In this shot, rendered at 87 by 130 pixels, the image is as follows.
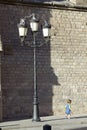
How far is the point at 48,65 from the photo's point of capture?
64.2ft

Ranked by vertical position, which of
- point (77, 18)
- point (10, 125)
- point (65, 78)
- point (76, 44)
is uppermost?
point (77, 18)

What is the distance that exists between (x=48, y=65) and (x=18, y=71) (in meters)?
1.58

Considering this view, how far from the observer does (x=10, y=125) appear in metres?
15.5

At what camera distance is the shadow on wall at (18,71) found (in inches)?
728

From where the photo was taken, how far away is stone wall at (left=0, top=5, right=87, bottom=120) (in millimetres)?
18594

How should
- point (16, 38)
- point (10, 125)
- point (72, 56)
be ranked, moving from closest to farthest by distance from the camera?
point (10, 125) → point (16, 38) → point (72, 56)

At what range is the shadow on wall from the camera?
60.7 feet

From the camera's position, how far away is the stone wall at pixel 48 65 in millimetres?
18594

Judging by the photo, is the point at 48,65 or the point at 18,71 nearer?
the point at 18,71

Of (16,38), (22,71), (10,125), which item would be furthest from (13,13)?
(10,125)

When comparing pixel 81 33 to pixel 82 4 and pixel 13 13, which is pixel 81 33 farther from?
pixel 13 13

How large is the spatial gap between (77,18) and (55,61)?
2.48 meters

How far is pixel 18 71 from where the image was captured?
18781 millimetres

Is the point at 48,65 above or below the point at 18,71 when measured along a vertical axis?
above
